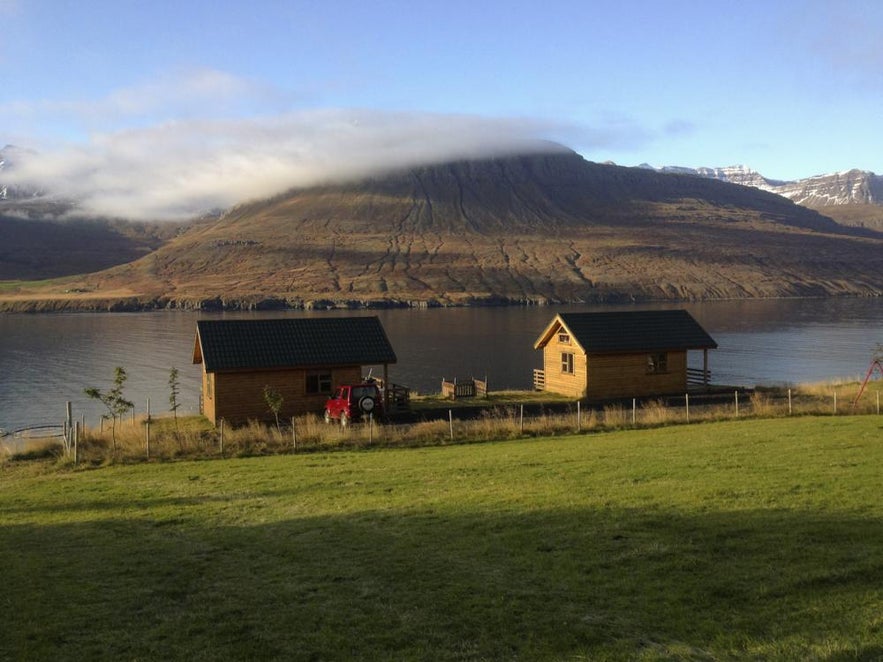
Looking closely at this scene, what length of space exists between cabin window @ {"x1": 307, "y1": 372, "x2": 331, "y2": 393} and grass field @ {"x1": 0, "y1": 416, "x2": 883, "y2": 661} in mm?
15518

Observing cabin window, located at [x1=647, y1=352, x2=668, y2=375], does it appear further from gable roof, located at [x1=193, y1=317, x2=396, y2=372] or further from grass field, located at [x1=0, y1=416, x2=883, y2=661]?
grass field, located at [x1=0, y1=416, x2=883, y2=661]

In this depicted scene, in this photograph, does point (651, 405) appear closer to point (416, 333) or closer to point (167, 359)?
point (167, 359)

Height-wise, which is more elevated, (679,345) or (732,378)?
(679,345)

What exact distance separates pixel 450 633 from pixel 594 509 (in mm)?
6142

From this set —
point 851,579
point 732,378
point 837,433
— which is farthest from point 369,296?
point 851,579

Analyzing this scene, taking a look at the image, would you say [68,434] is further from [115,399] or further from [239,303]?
[239,303]

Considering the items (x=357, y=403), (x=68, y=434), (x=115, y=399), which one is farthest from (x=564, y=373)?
(x=68, y=434)

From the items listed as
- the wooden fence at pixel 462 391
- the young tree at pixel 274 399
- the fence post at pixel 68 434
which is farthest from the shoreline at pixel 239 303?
the fence post at pixel 68 434

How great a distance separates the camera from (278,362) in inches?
1352

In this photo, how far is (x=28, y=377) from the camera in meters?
70.5

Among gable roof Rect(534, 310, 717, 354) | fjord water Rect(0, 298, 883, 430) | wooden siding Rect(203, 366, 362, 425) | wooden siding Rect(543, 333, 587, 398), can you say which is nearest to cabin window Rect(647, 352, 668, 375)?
gable roof Rect(534, 310, 717, 354)

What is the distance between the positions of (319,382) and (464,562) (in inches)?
993

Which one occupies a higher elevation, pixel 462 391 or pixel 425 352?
pixel 462 391

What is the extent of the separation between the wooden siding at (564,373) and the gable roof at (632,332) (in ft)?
3.24
